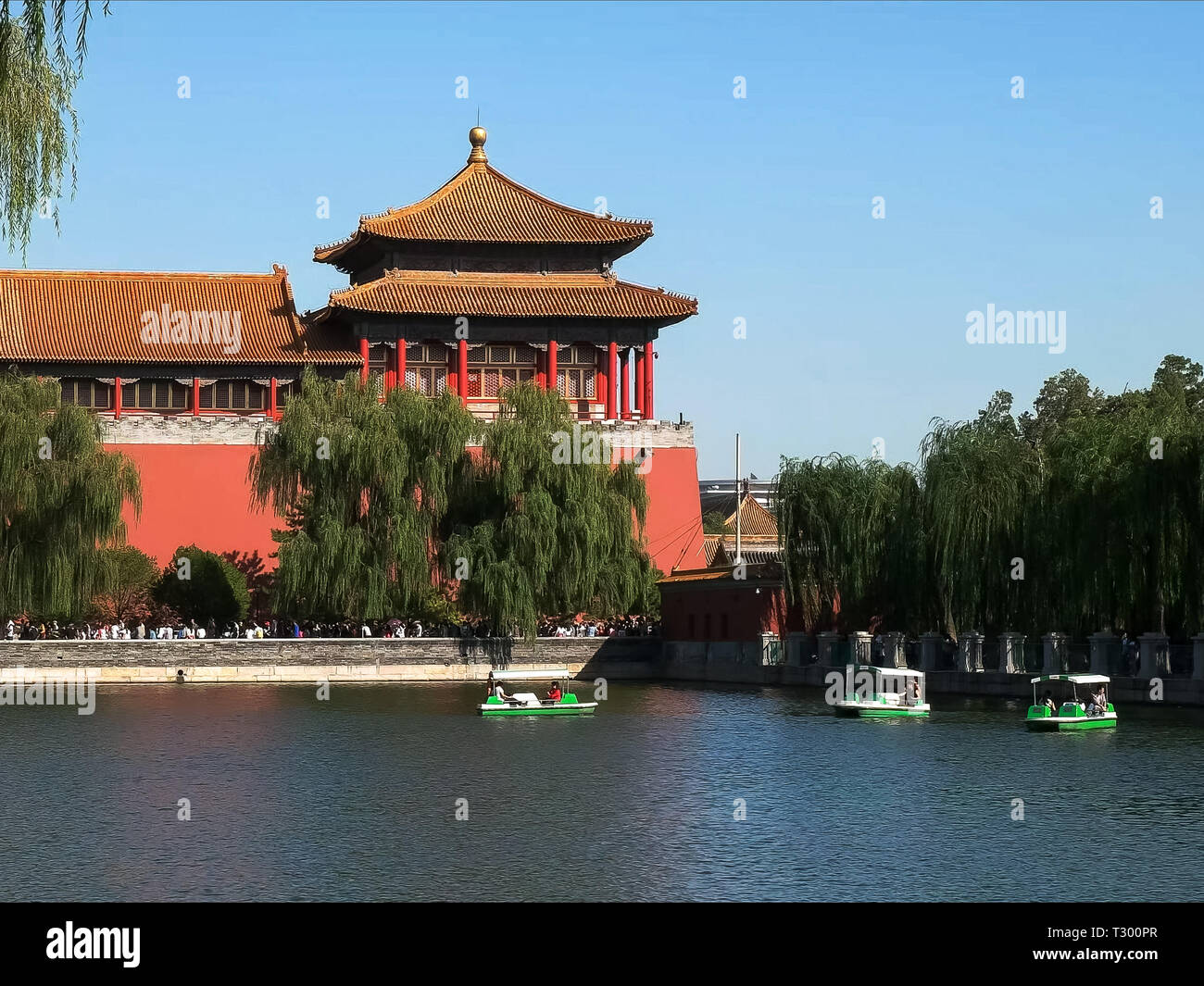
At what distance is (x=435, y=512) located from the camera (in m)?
39.3

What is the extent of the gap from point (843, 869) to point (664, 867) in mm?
1518

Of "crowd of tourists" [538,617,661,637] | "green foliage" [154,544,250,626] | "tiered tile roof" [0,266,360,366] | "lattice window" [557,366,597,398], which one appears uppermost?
"tiered tile roof" [0,266,360,366]

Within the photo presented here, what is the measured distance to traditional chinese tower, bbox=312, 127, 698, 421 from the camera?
152 feet

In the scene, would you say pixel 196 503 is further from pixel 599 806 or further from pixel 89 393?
pixel 599 806

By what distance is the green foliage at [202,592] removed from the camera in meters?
40.1

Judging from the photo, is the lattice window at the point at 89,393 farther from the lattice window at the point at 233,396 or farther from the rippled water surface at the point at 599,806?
the rippled water surface at the point at 599,806

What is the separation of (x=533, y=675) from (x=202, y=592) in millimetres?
7894

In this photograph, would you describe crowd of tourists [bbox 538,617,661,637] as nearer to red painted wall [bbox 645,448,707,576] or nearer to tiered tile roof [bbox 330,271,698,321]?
red painted wall [bbox 645,448,707,576]

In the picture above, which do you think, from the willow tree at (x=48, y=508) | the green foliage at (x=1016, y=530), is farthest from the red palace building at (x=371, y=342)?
the green foliage at (x=1016, y=530)

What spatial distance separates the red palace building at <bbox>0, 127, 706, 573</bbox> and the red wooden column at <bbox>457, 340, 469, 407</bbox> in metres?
0.05

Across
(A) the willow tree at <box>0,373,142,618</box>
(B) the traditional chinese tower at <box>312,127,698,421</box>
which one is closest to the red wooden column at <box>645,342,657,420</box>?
(B) the traditional chinese tower at <box>312,127,698,421</box>

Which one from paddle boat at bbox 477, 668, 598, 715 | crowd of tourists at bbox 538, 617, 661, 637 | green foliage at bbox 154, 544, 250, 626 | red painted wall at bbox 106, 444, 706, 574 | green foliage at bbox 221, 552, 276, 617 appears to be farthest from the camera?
red painted wall at bbox 106, 444, 706, 574
